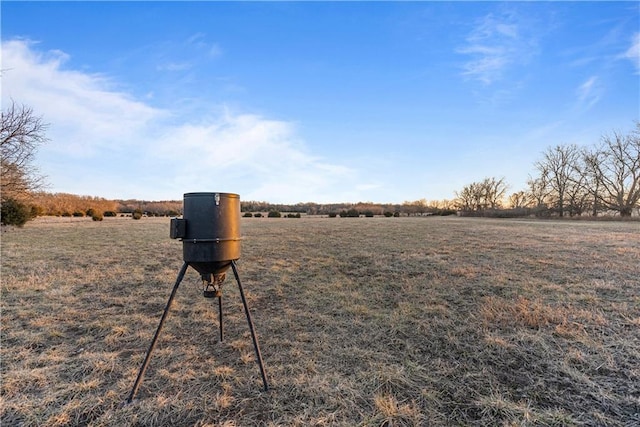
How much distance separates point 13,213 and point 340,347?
18479mm

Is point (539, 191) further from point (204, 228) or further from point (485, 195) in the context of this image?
point (204, 228)

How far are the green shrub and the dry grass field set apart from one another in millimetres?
11310

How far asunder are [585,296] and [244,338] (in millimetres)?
4605

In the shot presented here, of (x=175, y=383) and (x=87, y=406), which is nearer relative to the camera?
(x=87, y=406)

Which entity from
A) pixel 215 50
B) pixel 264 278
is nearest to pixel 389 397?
pixel 264 278

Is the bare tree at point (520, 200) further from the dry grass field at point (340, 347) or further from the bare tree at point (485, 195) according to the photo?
the dry grass field at point (340, 347)

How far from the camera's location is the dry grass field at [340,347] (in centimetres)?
212

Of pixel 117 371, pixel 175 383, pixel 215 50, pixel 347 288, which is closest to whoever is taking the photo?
pixel 175 383

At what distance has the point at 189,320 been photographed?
153 inches

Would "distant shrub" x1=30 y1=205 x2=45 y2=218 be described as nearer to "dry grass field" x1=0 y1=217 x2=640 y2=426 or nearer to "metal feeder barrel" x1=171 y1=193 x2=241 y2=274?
"dry grass field" x1=0 y1=217 x2=640 y2=426

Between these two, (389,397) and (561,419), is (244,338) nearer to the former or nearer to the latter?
(389,397)

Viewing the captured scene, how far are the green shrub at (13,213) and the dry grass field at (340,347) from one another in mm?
11310

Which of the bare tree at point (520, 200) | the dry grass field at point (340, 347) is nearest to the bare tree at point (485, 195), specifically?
the bare tree at point (520, 200)

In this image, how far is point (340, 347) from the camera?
3.08m
